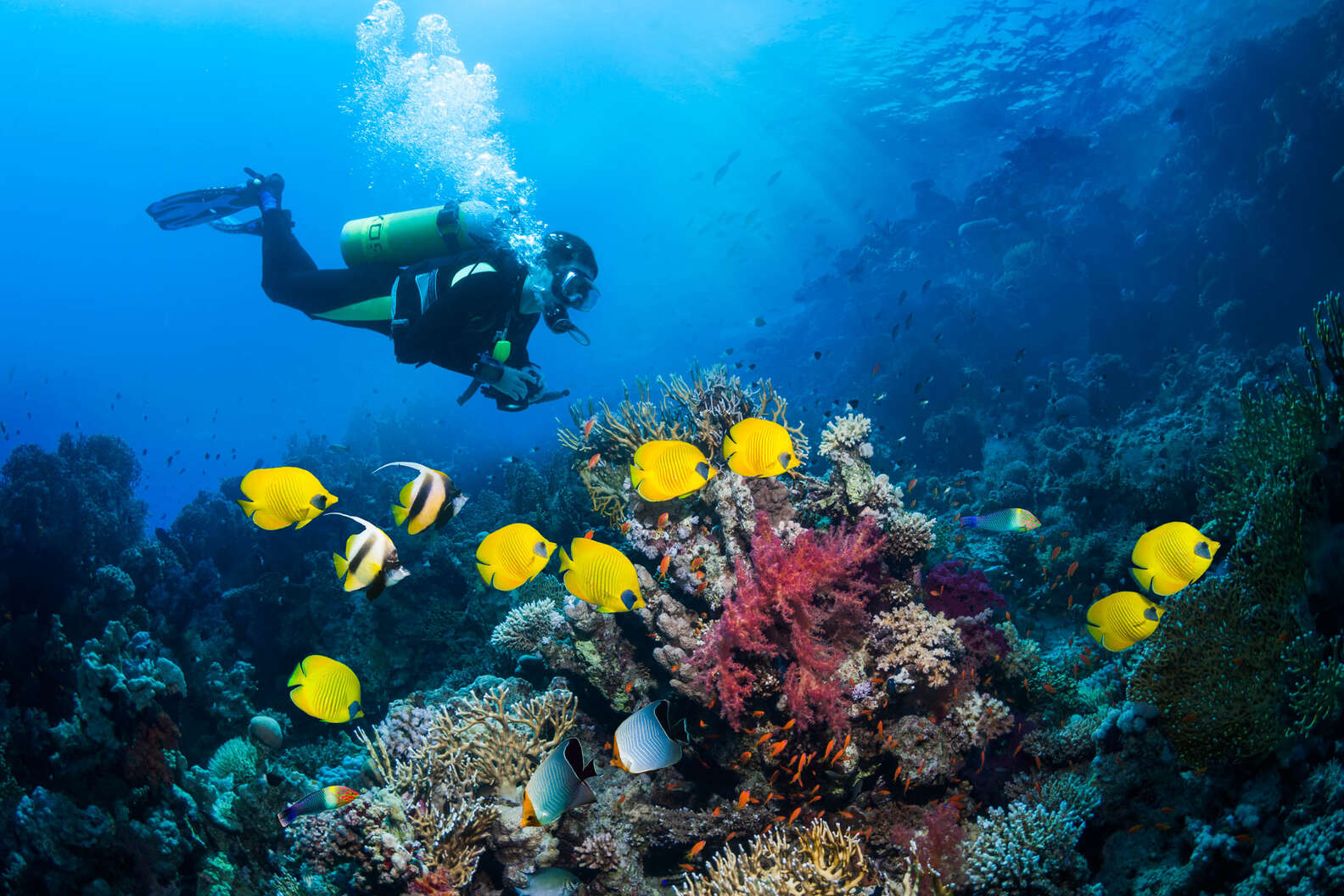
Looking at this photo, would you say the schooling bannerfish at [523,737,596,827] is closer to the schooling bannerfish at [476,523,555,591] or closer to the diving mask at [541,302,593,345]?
the schooling bannerfish at [476,523,555,591]

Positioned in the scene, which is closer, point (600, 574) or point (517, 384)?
point (600, 574)

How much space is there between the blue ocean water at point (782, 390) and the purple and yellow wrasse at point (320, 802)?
0.32 metres

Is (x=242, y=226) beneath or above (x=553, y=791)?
above

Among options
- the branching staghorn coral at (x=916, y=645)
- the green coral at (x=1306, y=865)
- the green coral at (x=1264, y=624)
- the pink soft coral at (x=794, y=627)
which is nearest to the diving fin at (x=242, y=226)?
the pink soft coral at (x=794, y=627)

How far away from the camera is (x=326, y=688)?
341 cm

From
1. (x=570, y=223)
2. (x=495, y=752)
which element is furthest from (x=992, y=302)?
(x=570, y=223)

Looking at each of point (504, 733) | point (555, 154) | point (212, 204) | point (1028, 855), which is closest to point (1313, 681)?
point (1028, 855)

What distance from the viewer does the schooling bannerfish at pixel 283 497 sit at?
2.93 meters

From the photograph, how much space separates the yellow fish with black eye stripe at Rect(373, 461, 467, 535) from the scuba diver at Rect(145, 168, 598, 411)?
180 centimetres

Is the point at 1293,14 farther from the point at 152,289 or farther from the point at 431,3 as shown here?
the point at 152,289

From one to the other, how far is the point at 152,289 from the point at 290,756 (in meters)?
111

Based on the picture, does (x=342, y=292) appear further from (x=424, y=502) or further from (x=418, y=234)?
(x=424, y=502)

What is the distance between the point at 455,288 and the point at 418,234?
1944 millimetres

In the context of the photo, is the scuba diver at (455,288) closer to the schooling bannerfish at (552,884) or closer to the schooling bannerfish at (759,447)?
the schooling bannerfish at (759,447)
